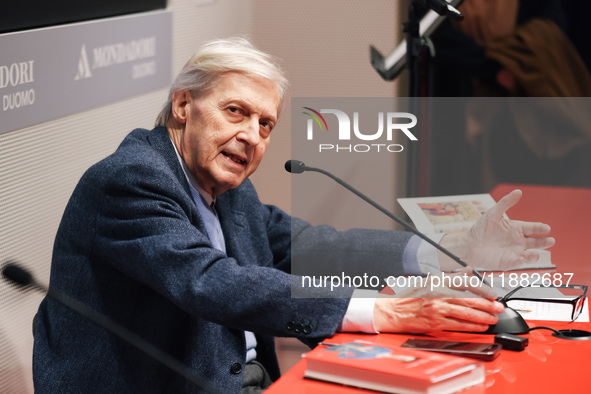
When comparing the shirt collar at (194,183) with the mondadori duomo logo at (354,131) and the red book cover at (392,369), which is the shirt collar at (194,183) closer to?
the mondadori duomo logo at (354,131)

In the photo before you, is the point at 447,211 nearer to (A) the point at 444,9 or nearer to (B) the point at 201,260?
(B) the point at 201,260

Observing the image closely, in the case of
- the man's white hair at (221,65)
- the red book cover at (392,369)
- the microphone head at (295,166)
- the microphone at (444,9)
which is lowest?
the red book cover at (392,369)

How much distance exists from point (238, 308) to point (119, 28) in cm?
134

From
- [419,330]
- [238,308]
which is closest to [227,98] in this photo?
[238,308]

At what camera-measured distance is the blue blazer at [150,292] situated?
1.34m

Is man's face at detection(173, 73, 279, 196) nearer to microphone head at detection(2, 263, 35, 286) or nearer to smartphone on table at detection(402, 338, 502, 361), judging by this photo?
smartphone on table at detection(402, 338, 502, 361)

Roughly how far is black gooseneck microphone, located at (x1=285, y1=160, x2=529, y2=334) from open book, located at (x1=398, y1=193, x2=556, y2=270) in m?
0.03

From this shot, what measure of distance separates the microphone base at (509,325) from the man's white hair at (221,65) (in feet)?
2.19

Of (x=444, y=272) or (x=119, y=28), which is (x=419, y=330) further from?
(x=119, y=28)

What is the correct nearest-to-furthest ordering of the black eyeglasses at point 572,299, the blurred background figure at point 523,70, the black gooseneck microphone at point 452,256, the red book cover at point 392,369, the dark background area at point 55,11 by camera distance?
the red book cover at point 392,369 → the black gooseneck microphone at point 452,256 → the black eyeglasses at point 572,299 → the dark background area at point 55,11 → the blurred background figure at point 523,70

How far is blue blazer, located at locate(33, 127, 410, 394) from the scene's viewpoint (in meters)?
1.34

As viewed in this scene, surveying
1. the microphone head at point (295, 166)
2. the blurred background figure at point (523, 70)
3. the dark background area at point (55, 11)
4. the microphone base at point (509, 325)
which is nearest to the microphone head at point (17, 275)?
the dark background area at point (55, 11)

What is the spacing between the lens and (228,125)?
156cm

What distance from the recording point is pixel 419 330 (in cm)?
136
